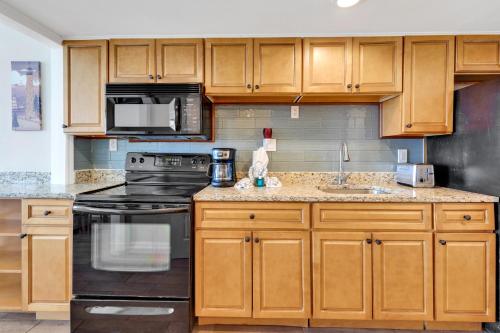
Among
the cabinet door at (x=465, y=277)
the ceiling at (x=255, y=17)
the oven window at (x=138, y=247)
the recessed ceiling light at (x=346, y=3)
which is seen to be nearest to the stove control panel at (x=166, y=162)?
the oven window at (x=138, y=247)

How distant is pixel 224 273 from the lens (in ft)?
6.09

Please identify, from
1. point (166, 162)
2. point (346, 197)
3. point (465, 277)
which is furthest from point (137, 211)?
point (465, 277)

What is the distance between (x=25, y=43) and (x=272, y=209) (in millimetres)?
2464

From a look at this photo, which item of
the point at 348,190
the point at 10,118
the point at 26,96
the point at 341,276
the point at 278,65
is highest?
the point at 278,65

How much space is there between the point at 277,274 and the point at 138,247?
0.89 meters

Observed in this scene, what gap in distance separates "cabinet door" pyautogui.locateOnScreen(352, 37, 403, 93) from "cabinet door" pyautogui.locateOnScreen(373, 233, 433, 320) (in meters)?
1.06

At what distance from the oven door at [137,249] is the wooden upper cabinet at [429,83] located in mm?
1773

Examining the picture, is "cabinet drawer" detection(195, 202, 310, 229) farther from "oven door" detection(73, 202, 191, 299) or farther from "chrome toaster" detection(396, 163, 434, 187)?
"chrome toaster" detection(396, 163, 434, 187)

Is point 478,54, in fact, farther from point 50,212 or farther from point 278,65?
point 50,212

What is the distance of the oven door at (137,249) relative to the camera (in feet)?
5.92

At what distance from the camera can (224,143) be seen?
2.54 m

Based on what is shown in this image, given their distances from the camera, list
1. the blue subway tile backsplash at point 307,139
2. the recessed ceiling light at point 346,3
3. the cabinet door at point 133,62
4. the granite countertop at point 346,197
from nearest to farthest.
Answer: the recessed ceiling light at point 346,3
the granite countertop at point 346,197
the cabinet door at point 133,62
the blue subway tile backsplash at point 307,139

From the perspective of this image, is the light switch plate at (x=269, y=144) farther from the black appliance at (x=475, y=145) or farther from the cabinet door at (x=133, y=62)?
the black appliance at (x=475, y=145)

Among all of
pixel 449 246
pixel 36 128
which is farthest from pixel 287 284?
pixel 36 128
